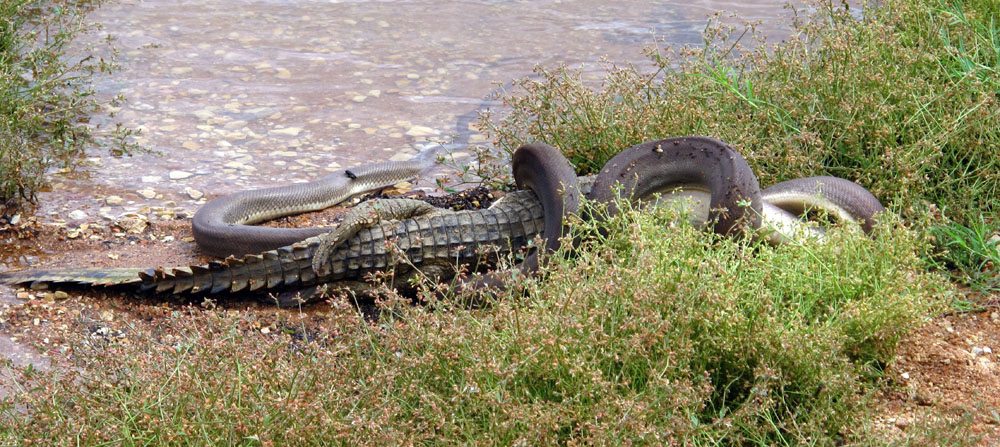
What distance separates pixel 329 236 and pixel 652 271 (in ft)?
7.02

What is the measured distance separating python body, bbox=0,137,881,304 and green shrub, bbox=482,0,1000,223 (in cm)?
31

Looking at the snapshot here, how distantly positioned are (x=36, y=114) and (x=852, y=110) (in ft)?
16.1

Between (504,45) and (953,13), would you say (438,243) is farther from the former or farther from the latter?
(504,45)

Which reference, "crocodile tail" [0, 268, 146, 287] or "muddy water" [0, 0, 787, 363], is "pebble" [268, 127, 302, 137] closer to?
"muddy water" [0, 0, 787, 363]

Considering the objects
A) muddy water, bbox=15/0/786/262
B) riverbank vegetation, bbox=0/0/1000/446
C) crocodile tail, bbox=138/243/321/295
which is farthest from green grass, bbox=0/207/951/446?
muddy water, bbox=15/0/786/262

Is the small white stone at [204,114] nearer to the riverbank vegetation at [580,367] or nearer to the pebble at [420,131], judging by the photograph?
the pebble at [420,131]

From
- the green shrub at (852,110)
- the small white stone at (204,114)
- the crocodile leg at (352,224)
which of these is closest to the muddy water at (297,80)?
the small white stone at (204,114)

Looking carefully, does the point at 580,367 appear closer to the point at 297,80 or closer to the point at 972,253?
the point at 972,253

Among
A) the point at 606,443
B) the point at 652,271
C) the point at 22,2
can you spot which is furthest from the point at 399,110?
the point at 606,443

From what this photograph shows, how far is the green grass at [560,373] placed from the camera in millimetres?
2875

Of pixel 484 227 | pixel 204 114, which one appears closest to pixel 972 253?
pixel 484 227

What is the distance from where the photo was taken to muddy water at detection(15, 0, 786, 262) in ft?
23.2

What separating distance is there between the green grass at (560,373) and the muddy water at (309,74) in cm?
274

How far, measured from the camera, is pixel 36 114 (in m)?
6.02
